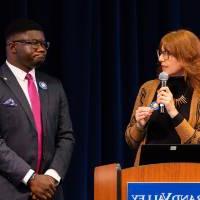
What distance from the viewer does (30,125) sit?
280 centimetres

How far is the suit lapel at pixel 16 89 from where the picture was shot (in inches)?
111

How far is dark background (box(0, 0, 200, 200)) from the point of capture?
371 centimetres

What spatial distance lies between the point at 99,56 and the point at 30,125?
1.11 metres

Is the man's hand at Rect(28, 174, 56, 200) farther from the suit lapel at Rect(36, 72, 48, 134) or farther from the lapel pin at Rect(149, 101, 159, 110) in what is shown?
the lapel pin at Rect(149, 101, 159, 110)

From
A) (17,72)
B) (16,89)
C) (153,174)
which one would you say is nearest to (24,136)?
(16,89)

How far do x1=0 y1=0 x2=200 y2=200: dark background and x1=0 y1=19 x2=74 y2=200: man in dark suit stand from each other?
65 cm

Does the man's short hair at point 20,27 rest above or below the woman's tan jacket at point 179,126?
above

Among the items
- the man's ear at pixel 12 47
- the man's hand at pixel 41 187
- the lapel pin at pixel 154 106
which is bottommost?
the man's hand at pixel 41 187

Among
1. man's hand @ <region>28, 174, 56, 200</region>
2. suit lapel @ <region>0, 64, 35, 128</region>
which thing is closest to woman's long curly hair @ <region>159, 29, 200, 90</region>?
suit lapel @ <region>0, 64, 35, 128</region>

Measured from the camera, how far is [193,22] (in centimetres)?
392

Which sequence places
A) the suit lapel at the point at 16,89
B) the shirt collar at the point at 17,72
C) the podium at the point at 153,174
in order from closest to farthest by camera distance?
the podium at the point at 153,174, the suit lapel at the point at 16,89, the shirt collar at the point at 17,72

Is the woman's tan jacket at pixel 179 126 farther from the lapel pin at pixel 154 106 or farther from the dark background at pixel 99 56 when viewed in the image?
the dark background at pixel 99 56

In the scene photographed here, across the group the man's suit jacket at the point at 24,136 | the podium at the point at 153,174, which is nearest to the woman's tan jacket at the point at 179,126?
the man's suit jacket at the point at 24,136

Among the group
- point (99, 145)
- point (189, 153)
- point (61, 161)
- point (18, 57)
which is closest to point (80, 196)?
point (99, 145)
